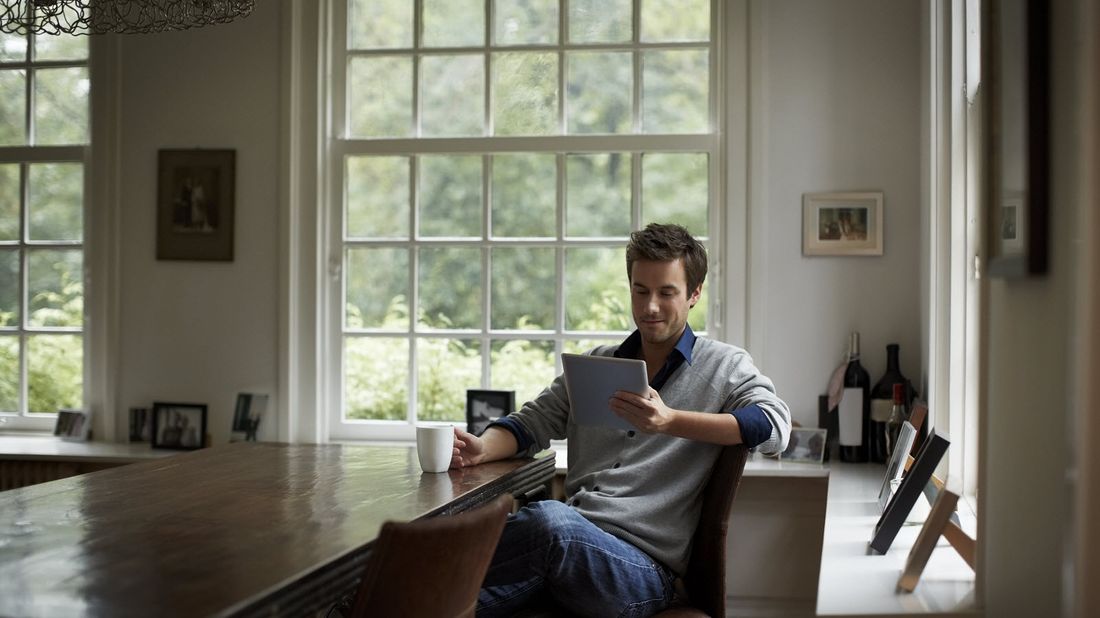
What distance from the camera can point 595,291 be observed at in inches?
175

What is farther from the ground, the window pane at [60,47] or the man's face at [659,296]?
the window pane at [60,47]

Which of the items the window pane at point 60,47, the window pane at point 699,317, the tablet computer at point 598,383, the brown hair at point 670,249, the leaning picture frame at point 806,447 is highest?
the window pane at point 60,47

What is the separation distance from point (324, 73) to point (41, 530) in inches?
109

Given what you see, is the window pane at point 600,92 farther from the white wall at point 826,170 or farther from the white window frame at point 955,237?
the white window frame at point 955,237

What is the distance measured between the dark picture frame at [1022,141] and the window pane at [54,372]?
390cm

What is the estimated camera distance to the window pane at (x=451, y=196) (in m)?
4.51

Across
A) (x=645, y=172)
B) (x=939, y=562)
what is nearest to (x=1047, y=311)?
(x=939, y=562)

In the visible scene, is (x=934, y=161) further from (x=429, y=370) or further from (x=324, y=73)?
(x=324, y=73)

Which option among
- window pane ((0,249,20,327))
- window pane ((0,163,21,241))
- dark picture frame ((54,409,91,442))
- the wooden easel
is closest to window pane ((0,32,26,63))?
window pane ((0,163,21,241))

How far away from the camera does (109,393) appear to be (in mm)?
4656

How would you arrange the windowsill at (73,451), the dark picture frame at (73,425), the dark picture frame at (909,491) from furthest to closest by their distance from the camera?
the dark picture frame at (73,425) → the windowsill at (73,451) → the dark picture frame at (909,491)

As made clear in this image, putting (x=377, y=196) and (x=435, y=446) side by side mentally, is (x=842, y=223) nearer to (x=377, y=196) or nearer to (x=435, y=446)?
(x=377, y=196)

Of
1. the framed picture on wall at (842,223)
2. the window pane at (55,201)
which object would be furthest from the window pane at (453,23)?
the window pane at (55,201)

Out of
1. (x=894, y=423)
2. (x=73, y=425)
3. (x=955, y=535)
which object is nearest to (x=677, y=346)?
(x=955, y=535)
